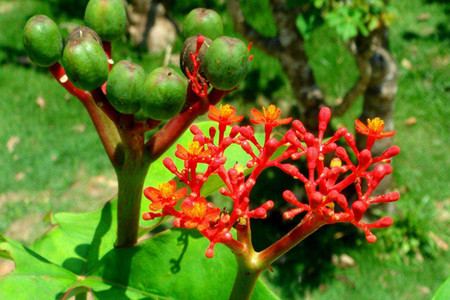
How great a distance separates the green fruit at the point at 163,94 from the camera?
81 centimetres

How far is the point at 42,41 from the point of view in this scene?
853 mm

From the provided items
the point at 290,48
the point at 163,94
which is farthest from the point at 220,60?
the point at 290,48

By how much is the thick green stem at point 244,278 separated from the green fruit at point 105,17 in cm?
48

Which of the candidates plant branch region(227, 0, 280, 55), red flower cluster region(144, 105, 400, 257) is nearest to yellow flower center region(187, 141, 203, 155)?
red flower cluster region(144, 105, 400, 257)

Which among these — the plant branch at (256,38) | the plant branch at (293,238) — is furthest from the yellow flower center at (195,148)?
the plant branch at (256,38)

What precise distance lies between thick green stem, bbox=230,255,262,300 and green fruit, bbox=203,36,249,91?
290 millimetres

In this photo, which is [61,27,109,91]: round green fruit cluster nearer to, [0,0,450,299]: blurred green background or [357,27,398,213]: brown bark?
[357,27,398,213]: brown bark

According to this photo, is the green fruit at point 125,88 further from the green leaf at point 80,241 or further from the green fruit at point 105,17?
the green leaf at point 80,241

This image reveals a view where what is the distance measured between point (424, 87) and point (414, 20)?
40.5 inches

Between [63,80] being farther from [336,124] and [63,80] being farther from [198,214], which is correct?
[336,124]

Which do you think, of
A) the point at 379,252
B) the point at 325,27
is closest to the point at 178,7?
the point at 325,27

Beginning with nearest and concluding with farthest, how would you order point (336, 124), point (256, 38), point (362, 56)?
point (362, 56) < point (256, 38) < point (336, 124)

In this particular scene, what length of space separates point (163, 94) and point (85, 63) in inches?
5.3

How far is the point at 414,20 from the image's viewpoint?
5074 mm
